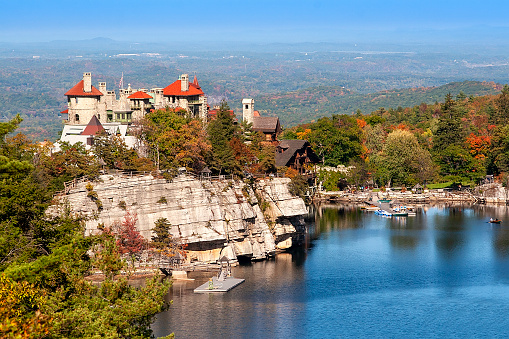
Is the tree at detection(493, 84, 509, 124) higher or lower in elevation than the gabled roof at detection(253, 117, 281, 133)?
higher

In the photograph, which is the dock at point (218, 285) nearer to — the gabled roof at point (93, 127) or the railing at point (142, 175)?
the railing at point (142, 175)

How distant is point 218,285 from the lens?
169 feet

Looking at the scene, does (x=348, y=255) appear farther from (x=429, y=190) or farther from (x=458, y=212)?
(x=429, y=190)

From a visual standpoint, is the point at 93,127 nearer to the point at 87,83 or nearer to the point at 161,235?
the point at 87,83

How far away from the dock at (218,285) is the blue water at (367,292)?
614 millimetres

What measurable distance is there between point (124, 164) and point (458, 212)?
44.4 meters

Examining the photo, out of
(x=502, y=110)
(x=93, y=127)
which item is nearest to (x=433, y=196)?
(x=502, y=110)

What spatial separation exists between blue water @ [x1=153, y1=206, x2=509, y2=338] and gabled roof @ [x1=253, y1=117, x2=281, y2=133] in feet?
64.6

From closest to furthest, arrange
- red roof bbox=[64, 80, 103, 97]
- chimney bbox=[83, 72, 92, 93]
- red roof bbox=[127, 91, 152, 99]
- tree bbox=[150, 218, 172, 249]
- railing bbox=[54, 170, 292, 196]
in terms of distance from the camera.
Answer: tree bbox=[150, 218, 172, 249] → railing bbox=[54, 170, 292, 196] → chimney bbox=[83, 72, 92, 93] → red roof bbox=[64, 80, 103, 97] → red roof bbox=[127, 91, 152, 99]

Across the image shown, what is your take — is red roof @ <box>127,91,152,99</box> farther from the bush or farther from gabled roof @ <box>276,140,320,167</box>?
the bush

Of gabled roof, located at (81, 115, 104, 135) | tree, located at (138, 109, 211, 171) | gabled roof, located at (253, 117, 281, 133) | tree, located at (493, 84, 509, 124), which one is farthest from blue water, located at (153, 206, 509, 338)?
tree, located at (493, 84, 509, 124)

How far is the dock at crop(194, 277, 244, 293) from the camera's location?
50.4 metres

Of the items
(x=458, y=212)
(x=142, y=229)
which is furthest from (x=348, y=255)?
(x=458, y=212)

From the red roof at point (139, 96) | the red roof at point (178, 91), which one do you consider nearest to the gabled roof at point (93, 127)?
A: the red roof at point (139, 96)
